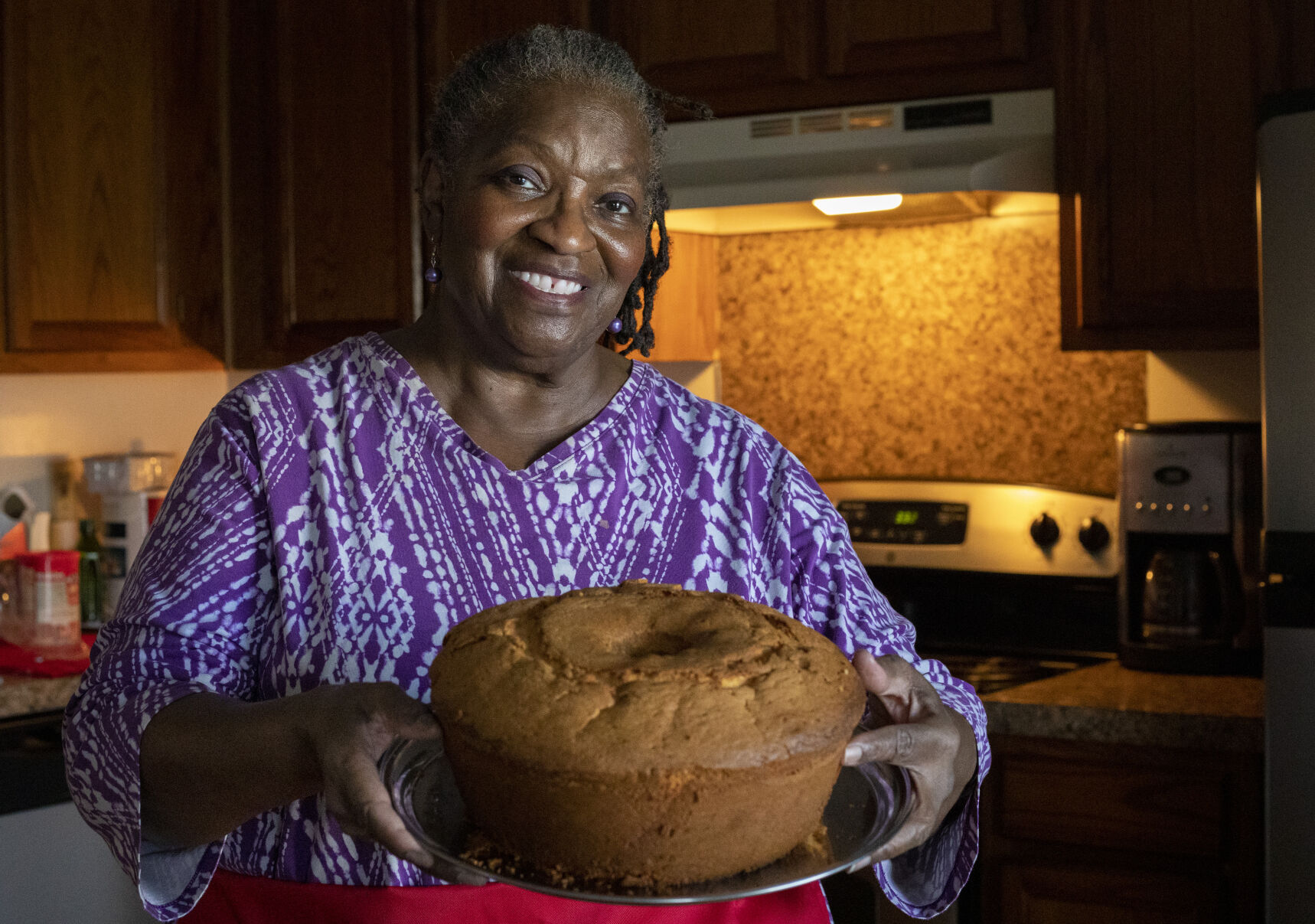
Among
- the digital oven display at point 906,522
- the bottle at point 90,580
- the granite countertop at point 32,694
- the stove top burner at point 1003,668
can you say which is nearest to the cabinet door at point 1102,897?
the stove top burner at point 1003,668

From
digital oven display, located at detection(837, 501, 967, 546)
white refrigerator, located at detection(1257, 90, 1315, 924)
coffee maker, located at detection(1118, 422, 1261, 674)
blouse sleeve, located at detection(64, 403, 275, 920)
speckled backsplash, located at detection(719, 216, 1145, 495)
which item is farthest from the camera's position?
speckled backsplash, located at detection(719, 216, 1145, 495)

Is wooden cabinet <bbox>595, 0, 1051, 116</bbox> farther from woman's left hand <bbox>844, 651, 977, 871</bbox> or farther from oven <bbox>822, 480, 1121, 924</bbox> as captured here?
woman's left hand <bbox>844, 651, 977, 871</bbox>

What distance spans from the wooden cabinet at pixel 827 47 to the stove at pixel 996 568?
783mm

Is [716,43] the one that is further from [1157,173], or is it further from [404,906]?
[404,906]

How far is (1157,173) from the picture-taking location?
2.20 m

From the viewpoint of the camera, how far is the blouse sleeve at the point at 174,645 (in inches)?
38.0

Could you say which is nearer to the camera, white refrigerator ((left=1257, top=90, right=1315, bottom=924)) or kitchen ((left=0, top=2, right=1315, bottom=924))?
white refrigerator ((left=1257, top=90, right=1315, bottom=924))

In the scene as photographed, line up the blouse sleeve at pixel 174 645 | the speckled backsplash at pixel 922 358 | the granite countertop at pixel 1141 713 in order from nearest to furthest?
1. the blouse sleeve at pixel 174 645
2. the granite countertop at pixel 1141 713
3. the speckled backsplash at pixel 922 358

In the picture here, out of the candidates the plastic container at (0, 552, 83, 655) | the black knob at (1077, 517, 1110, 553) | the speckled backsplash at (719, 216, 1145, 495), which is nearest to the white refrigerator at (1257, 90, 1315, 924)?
the black knob at (1077, 517, 1110, 553)

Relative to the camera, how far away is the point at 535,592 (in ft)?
3.60

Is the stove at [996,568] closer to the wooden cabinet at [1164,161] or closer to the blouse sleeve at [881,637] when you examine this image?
the wooden cabinet at [1164,161]

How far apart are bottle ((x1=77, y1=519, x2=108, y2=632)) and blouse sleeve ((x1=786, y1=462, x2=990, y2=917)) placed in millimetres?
1950

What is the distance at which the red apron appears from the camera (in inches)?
39.5

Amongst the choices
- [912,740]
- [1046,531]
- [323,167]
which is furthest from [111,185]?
[912,740]
